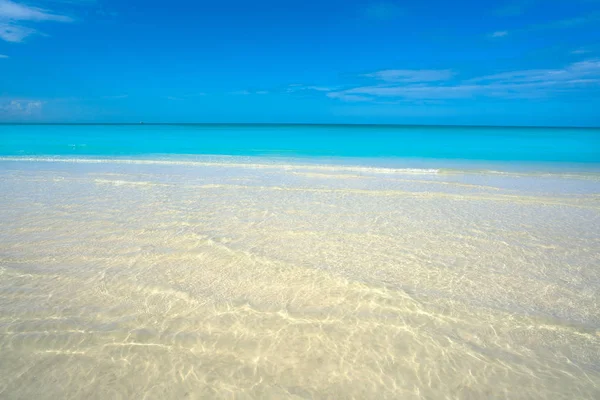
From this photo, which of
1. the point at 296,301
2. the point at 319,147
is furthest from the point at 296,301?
the point at 319,147

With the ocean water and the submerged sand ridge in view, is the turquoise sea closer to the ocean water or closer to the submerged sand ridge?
the ocean water

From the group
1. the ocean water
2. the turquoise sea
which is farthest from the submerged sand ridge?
the turquoise sea

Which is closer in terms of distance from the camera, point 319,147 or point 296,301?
point 296,301

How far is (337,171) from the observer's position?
50.1 feet

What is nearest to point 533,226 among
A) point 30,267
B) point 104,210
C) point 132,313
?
point 132,313

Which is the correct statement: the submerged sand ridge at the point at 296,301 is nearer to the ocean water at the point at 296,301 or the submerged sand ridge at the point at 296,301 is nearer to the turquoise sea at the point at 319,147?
the ocean water at the point at 296,301

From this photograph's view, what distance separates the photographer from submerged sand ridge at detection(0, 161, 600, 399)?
111 inches

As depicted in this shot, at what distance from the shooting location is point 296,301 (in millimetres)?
3963

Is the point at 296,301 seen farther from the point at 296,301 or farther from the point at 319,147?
the point at 319,147

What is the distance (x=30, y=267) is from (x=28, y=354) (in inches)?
89.2

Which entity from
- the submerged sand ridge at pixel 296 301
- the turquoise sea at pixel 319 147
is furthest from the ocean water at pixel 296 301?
the turquoise sea at pixel 319 147

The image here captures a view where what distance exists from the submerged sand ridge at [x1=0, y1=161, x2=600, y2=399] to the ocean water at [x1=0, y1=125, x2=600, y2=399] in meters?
0.02

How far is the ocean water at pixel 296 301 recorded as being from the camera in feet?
9.21

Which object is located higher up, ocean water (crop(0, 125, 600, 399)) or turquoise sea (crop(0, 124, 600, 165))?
turquoise sea (crop(0, 124, 600, 165))
